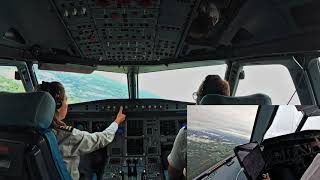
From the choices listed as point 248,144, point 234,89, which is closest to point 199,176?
point 248,144

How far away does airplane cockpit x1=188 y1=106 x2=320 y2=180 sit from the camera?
1310 mm

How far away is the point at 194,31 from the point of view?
78.9 inches

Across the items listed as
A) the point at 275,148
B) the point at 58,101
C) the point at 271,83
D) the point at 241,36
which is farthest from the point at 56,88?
the point at 275,148

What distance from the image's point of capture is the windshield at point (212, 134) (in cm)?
133

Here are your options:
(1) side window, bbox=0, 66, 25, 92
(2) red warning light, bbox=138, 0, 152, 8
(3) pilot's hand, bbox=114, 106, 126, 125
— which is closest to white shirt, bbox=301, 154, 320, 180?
(2) red warning light, bbox=138, 0, 152, 8

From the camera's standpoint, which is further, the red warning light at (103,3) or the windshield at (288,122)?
the red warning light at (103,3)

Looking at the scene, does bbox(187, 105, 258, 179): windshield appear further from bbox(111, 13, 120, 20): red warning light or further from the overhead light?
the overhead light

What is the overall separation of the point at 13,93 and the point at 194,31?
917 millimetres

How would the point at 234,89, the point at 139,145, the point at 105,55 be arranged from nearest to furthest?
the point at 234,89 < the point at 105,55 < the point at 139,145

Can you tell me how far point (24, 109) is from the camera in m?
1.70

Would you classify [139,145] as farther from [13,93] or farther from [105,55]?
[13,93]

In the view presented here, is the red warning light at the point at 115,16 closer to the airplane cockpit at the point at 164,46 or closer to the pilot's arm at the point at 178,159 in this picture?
the airplane cockpit at the point at 164,46

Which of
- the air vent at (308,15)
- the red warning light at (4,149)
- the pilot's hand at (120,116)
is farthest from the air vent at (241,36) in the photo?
the pilot's hand at (120,116)

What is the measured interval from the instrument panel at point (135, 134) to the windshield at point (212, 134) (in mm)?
1297
